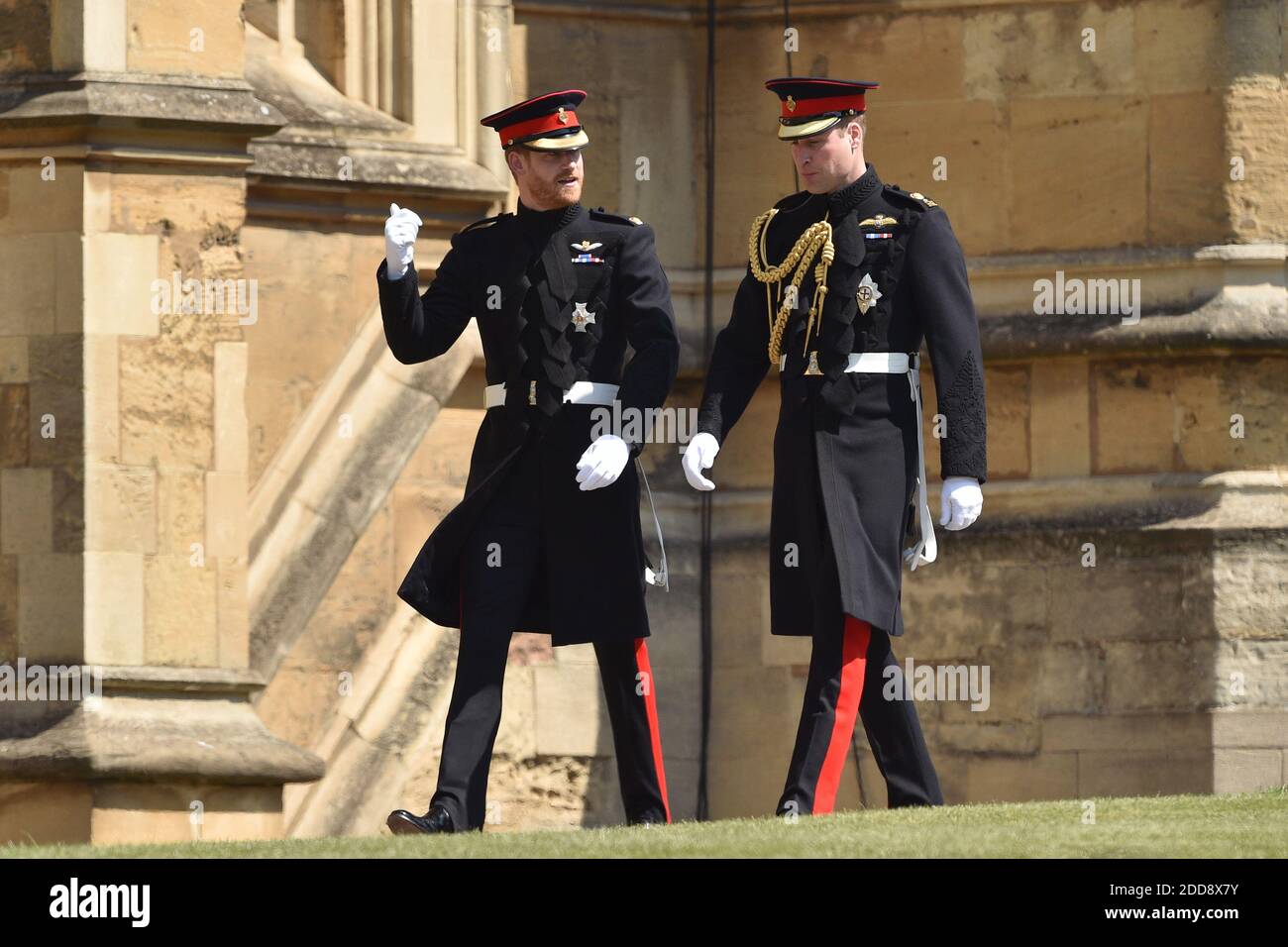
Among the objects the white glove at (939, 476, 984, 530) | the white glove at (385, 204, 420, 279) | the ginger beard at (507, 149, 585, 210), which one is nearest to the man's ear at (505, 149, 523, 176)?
the ginger beard at (507, 149, 585, 210)

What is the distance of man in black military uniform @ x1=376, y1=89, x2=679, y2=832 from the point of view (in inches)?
326

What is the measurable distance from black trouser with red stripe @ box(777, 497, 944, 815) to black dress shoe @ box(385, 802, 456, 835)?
82 cm

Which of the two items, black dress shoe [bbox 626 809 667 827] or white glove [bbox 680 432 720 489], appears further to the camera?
black dress shoe [bbox 626 809 667 827]

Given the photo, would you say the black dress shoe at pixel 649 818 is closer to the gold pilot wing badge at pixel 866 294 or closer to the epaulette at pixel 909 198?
the gold pilot wing badge at pixel 866 294

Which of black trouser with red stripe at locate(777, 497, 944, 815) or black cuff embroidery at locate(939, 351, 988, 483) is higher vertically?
black cuff embroidery at locate(939, 351, 988, 483)

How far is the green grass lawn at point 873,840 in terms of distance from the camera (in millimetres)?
6820

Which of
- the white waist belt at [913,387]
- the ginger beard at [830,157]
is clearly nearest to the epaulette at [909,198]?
the ginger beard at [830,157]

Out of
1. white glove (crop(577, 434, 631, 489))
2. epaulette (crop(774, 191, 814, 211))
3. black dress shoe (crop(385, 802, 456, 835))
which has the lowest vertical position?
black dress shoe (crop(385, 802, 456, 835))

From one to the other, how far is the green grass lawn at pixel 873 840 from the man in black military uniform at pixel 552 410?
0.68 m

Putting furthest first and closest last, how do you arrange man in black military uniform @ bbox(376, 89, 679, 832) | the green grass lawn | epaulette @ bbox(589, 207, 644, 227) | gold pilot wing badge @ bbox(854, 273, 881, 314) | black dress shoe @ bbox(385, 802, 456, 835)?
1. epaulette @ bbox(589, 207, 644, 227)
2. man in black military uniform @ bbox(376, 89, 679, 832)
3. gold pilot wing badge @ bbox(854, 273, 881, 314)
4. black dress shoe @ bbox(385, 802, 456, 835)
5. the green grass lawn

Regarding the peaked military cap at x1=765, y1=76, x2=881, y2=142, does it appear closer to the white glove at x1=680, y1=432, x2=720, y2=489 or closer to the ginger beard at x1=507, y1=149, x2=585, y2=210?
the ginger beard at x1=507, y1=149, x2=585, y2=210

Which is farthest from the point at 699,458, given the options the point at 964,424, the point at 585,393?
the point at 964,424

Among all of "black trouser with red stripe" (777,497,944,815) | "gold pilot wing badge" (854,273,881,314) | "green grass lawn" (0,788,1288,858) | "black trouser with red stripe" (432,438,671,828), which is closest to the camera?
"green grass lawn" (0,788,1288,858)

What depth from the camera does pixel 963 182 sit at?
38.9ft
